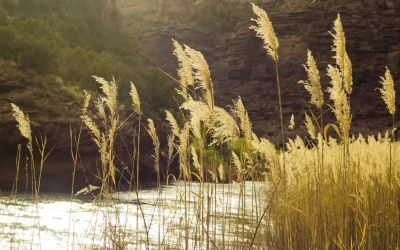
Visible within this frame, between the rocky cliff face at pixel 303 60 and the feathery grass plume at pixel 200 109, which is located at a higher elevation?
the rocky cliff face at pixel 303 60

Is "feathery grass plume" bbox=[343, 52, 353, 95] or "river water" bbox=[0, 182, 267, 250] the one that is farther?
"river water" bbox=[0, 182, 267, 250]

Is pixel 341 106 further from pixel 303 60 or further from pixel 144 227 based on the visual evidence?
pixel 303 60

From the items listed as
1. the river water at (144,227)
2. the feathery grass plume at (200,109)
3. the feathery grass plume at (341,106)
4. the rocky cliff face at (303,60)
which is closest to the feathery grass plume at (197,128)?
the feathery grass plume at (200,109)

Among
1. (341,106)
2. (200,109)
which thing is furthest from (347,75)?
(200,109)

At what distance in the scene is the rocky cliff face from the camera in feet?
268

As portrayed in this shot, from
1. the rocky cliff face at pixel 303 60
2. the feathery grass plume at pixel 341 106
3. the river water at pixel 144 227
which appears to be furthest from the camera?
the rocky cliff face at pixel 303 60

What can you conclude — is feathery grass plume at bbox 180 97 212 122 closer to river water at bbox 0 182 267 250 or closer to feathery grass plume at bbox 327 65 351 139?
river water at bbox 0 182 267 250

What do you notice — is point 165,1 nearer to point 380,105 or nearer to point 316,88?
point 380,105

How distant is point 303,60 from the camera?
3435 inches

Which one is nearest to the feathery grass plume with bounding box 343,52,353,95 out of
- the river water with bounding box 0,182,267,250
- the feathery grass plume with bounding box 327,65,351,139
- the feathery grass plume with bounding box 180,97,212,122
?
the feathery grass plume with bounding box 327,65,351,139

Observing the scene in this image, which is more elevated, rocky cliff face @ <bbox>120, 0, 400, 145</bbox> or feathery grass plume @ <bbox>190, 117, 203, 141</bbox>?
A: rocky cliff face @ <bbox>120, 0, 400, 145</bbox>

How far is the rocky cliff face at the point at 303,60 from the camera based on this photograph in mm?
81688

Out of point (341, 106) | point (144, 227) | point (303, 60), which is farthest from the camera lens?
point (303, 60)

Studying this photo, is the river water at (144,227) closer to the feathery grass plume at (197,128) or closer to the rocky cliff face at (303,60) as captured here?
the feathery grass plume at (197,128)
